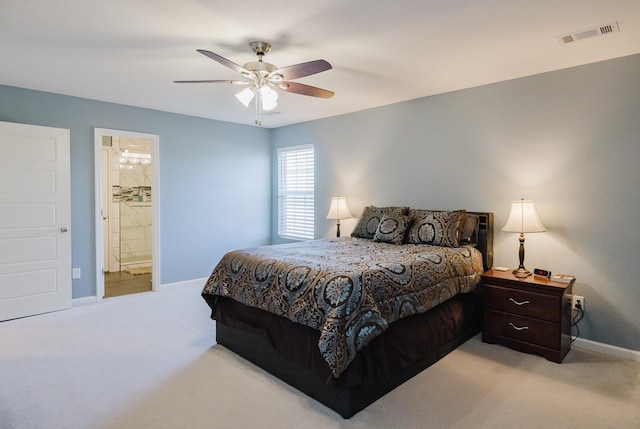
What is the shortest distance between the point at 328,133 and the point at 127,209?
13.2 feet

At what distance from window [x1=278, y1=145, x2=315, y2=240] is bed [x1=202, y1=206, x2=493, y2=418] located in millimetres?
2127

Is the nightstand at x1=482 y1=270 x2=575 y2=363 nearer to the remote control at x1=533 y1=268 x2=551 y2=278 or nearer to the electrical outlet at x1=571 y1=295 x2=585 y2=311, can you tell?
the remote control at x1=533 y1=268 x2=551 y2=278

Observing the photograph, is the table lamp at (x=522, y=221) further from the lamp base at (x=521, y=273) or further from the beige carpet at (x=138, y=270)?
the beige carpet at (x=138, y=270)

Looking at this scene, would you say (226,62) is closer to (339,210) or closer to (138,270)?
(339,210)

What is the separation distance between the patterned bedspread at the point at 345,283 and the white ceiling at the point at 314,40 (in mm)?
1592

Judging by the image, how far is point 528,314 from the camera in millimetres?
3000

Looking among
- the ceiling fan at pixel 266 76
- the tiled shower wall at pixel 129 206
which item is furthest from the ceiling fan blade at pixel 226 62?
the tiled shower wall at pixel 129 206

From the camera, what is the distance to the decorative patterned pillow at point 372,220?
13.3 feet

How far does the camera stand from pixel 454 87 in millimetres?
3816

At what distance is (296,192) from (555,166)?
11.8 feet

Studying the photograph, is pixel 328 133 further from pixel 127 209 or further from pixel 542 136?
pixel 127 209

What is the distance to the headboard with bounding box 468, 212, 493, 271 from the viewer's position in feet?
11.9

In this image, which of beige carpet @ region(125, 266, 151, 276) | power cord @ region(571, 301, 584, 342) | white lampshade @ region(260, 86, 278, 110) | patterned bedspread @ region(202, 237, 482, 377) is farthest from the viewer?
beige carpet @ region(125, 266, 151, 276)

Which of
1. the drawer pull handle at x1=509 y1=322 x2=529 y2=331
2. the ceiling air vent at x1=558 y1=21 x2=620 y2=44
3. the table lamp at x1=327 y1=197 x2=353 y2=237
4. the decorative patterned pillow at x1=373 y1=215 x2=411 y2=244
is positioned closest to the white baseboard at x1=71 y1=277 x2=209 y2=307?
the table lamp at x1=327 y1=197 x2=353 y2=237
